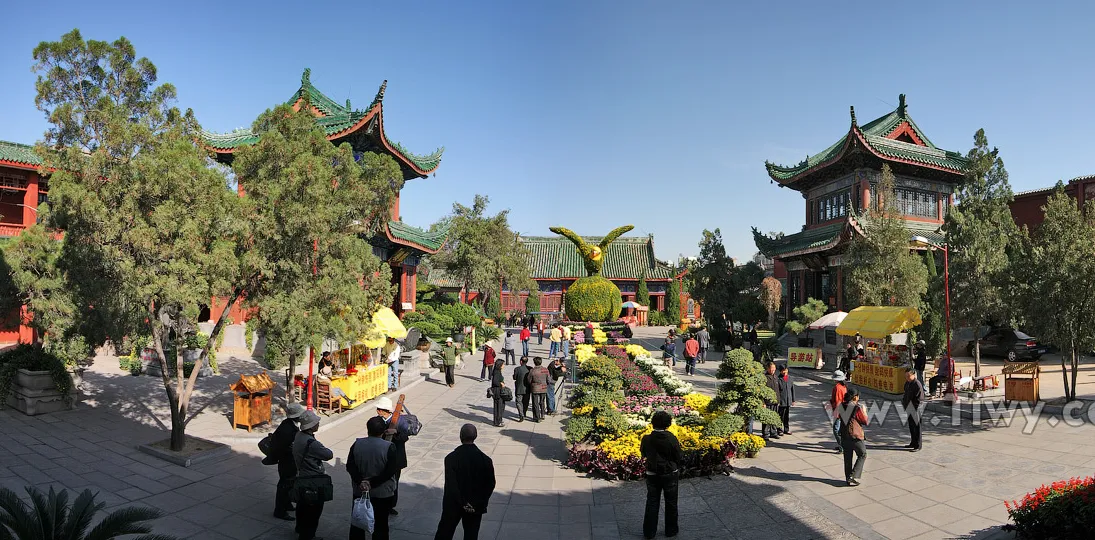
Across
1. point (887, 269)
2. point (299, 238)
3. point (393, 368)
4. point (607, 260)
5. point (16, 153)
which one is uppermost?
point (16, 153)

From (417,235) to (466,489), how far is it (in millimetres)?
22729

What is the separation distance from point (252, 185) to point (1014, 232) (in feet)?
60.2

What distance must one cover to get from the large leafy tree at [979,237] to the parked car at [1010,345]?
871cm

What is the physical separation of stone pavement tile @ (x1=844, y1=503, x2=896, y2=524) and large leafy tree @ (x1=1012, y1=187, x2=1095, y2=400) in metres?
8.22

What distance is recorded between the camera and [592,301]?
2806cm

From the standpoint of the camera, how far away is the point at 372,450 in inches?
218

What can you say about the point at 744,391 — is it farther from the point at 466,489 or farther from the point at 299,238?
the point at 299,238

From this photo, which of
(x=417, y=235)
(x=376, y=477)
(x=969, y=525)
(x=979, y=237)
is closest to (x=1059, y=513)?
(x=969, y=525)

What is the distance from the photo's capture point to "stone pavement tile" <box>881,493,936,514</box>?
276 inches

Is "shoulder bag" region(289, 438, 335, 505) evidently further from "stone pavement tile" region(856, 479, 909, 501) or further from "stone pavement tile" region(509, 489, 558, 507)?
"stone pavement tile" region(856, 479, 909, 501)

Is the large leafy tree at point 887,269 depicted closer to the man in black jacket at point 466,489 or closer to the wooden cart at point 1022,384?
the wooden cart at point 1022,384

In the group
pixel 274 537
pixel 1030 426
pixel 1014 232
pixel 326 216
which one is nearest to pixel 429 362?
pixel 326 216

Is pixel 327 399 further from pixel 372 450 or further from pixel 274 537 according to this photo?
pixel 372 450

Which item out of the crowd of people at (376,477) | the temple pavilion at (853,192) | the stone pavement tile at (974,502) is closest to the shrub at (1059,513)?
the stone pavement tile at (974,502)
